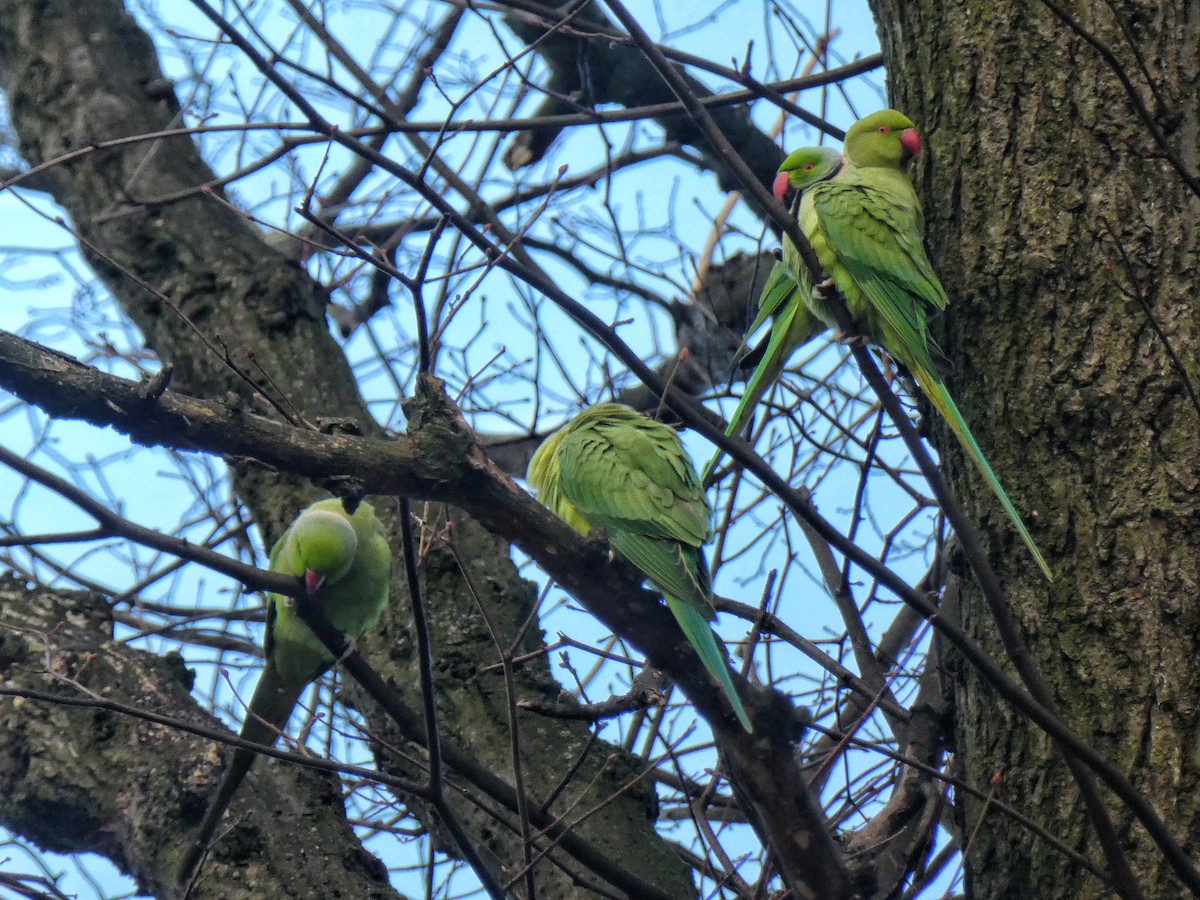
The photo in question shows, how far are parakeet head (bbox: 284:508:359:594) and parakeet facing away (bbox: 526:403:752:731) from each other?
2.33ft

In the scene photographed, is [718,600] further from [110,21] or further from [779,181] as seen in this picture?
[110,21]

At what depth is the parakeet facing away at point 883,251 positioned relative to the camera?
9.34 ft

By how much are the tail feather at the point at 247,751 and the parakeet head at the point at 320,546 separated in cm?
37

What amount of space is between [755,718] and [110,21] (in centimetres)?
433

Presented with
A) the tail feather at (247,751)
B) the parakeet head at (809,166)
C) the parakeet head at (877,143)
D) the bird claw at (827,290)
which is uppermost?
the parakeet head at (809,166)

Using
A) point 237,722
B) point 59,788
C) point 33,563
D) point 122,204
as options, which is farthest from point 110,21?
point 59,788

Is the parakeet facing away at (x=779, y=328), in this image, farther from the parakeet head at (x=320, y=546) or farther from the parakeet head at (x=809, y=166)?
the parakeet head at (x=320, y=546)

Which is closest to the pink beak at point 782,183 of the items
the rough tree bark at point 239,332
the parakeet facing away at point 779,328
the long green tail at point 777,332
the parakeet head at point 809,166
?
the parakeet head at point 809,166


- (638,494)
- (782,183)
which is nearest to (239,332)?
(638,494)

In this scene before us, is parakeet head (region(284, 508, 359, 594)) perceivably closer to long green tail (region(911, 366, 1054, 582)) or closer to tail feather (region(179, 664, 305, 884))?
tail feather (region(179, 664, 305, 884))

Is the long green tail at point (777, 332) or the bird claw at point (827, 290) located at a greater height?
the long green tail at point (777, 332)

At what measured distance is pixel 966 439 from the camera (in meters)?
2.57

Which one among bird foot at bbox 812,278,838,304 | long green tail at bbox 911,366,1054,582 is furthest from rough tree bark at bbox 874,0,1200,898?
bird foot at bbox 812,278,838,304

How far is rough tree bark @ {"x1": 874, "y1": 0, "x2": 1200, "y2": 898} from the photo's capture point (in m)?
2.31
